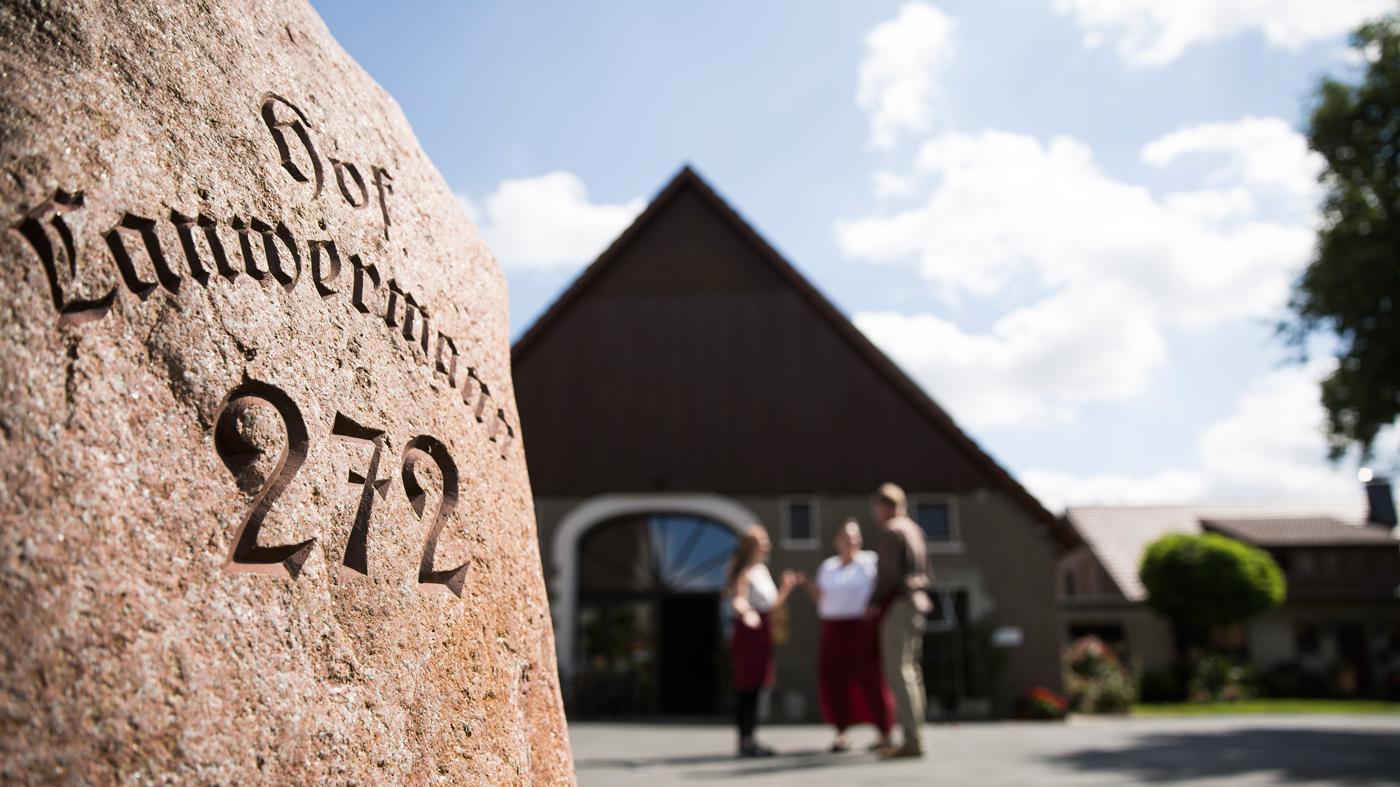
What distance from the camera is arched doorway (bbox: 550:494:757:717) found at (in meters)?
15.6

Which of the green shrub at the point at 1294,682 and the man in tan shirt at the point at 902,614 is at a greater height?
the man in tan shirt at the point at 902,614

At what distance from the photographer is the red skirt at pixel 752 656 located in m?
6.49

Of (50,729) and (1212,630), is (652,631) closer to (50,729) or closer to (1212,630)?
(50,729)

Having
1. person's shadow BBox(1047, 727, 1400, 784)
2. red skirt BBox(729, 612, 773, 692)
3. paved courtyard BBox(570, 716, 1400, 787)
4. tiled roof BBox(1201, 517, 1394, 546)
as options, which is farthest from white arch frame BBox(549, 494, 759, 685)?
tiled roof BBox(1201, 517, 1394, 546)

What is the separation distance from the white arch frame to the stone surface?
13.8m

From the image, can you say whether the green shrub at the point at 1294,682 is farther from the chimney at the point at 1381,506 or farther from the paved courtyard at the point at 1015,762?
the paved courtyard at the point at 1015,762

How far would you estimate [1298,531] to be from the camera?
114ft

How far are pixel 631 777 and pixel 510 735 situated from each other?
138 inches

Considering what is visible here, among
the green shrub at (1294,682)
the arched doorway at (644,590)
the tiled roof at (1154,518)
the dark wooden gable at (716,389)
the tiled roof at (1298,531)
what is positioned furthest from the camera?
the tiled roof at (1154,518)

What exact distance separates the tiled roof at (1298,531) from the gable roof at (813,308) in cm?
2080

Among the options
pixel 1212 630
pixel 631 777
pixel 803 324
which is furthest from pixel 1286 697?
pixel 631 777

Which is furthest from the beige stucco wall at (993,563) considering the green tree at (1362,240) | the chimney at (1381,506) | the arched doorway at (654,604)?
the chimney at (1381,506)

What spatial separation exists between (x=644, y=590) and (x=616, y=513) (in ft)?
4.15

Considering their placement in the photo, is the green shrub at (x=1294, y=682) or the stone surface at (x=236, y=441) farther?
the green shrub at (x=1294, y=682)
